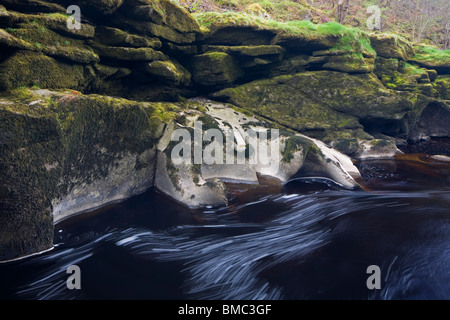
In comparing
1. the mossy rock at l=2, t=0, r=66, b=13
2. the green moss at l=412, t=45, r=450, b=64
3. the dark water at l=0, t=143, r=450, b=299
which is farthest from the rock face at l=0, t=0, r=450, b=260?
the dark water at l=0, t=143, r=450, b=299

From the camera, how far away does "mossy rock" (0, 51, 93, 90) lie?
5.53m

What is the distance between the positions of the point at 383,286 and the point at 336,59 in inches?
382

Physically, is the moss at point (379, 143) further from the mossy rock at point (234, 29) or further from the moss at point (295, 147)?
the mossy rock at point (234, 29)

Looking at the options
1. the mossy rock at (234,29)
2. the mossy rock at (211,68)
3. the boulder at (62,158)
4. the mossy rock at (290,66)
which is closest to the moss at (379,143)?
the mossy rock at (290,66)

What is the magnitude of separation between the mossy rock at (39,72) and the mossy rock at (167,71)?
193 centimetres

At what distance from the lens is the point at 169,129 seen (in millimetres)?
7785

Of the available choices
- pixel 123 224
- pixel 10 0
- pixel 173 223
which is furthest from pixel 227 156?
pixel 10 0

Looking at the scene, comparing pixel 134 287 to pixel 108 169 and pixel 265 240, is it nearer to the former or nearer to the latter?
pixel 265 240

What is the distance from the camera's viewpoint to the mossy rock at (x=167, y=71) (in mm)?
8594

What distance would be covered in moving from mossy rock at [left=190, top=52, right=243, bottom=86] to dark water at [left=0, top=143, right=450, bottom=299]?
4655mm

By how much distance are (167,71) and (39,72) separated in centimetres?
349

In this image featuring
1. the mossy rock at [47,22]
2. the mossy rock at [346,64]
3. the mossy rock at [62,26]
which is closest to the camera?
the mossy rock at [47,22]

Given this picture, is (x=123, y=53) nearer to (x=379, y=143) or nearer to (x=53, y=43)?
(x=53, y=43)
